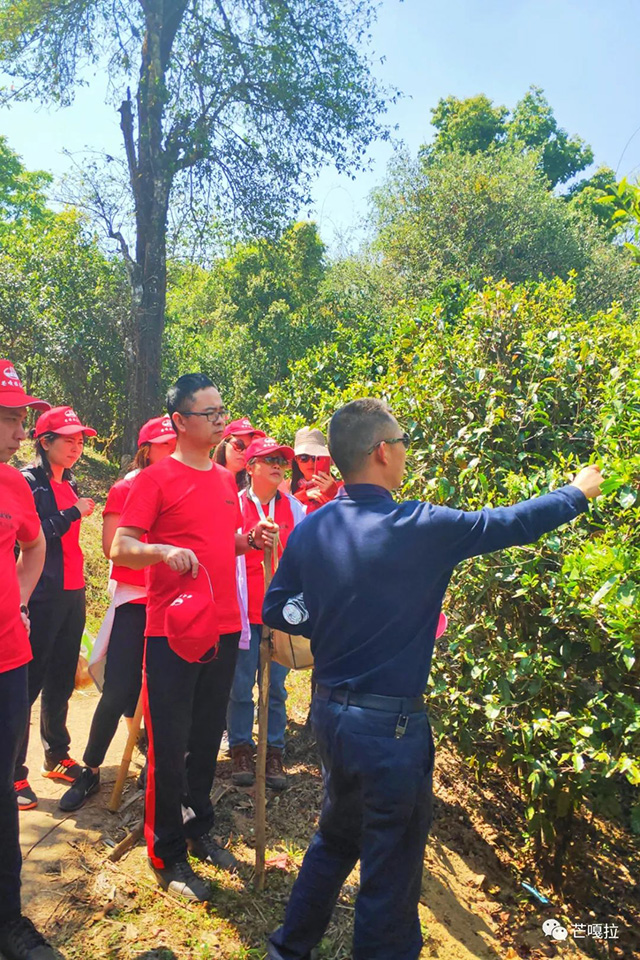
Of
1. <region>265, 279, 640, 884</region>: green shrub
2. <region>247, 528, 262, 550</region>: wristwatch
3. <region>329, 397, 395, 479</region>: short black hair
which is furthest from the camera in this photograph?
<region>247, 528, 262, 550</region>: wristwatch

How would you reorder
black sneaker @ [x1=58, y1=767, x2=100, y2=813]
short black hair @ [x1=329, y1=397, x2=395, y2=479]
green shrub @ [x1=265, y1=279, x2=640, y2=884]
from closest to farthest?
short black hair @ [x1=329, y1=397, x2=395, y2=479] < green shrub @ [x1=265, y1=279, x2=640, y2=884] < black sneaker @ [x1=58, y1=767, x2=100, y2=813]

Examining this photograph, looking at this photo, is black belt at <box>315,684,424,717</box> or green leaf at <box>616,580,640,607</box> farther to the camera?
green leaf at <box>616,580,640,607</box>

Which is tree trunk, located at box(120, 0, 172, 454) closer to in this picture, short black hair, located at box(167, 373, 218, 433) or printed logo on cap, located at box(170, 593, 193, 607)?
short black hair, located at box(167, 373, 218, 433)

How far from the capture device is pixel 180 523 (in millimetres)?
3492

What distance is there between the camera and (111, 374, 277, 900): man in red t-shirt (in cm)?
339

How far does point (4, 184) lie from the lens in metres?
31.7

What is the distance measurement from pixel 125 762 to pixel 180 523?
1445 mm

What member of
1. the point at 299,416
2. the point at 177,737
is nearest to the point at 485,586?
the point at 177,737

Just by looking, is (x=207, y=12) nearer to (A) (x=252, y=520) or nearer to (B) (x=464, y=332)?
(B) (x=464, y=332)

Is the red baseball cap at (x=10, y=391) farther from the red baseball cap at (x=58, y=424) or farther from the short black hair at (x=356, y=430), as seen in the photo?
the short black hair at (x=356, y=430)

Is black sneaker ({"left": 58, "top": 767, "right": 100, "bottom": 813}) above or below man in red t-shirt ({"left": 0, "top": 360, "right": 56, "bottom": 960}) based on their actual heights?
below
